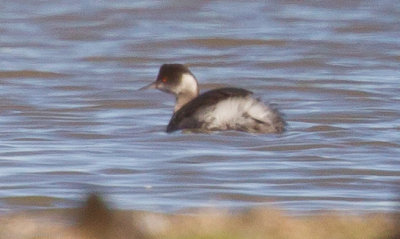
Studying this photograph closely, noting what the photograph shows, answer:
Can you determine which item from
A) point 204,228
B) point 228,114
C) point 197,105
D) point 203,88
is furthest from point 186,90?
point 204,228

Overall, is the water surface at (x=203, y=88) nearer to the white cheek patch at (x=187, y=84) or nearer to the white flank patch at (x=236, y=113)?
the white flank patch at (x=236, y=113)

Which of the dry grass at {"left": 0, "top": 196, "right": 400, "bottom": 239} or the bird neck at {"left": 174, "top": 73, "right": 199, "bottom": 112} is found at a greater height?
the dry grass at {"left": 0, "top": 196, "right": 400, "bottom": 239}

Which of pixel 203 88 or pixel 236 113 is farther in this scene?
pixel 203 88

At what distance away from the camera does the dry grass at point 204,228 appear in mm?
4738

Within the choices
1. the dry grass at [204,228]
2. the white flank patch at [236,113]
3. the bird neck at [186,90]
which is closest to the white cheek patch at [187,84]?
the bird neck at [186,90]

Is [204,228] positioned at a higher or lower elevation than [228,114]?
higher

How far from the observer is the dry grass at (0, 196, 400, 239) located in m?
4.74

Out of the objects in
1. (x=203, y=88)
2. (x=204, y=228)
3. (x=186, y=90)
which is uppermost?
(x=204, y=228)

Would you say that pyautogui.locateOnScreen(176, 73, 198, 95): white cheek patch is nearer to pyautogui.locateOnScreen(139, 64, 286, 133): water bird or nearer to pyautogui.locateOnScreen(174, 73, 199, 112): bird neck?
pyautogui.locateOnScreen(174, 73, 199, 112): bird neck

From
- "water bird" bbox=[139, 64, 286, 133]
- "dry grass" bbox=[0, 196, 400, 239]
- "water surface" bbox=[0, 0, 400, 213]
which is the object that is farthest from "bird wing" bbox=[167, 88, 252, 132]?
"dry grass" bbox=[0, 196, 400, 239]

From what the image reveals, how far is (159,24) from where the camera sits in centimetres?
2042

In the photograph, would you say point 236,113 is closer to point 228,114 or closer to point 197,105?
point 228,114

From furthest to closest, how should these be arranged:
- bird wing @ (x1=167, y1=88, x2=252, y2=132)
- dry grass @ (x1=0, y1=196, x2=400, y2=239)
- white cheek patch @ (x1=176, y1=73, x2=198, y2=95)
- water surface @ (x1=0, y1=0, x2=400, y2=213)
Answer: white cheek patch @ (x1=176, y1=73, x2=198, y2=95), bird wing @ (x1=167, y1=88, x2=252, y2=132), water surface @ (x1=0, y1=0, x2=400, y2=213), dry grass @ (x1=0, y1=196, x2=400, y2=239)

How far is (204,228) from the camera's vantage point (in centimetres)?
527
